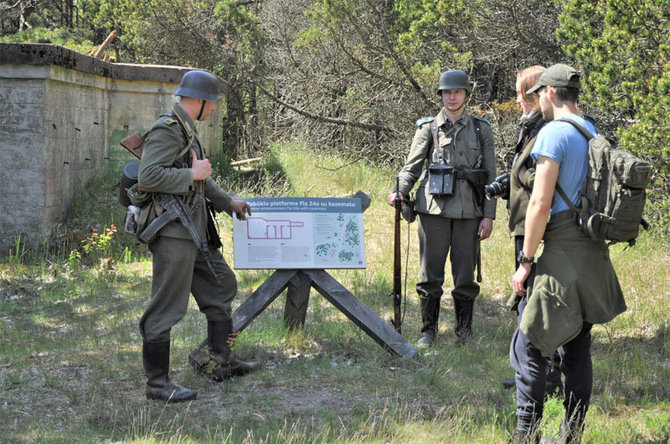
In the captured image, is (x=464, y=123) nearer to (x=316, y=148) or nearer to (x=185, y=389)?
(x=185, y=389)

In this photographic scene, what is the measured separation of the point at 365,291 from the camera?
7777mm

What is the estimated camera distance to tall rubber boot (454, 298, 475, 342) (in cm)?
598

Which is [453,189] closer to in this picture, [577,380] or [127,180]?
[577,380]

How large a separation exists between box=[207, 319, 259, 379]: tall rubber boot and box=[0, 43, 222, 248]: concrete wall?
4810 millimetres

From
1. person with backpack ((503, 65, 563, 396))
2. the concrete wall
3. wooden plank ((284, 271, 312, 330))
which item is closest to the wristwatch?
person with backpack ((503, 65, 563, 396))

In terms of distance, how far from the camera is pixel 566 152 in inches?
140

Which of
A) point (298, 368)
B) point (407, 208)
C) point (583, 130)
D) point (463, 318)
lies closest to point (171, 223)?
point (298, 368)

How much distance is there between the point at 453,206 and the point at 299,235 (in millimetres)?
1242

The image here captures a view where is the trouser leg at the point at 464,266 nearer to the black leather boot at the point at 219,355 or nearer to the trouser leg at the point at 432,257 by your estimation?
the trouser leg at the point at 432,257

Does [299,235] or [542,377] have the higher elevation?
[299,235]

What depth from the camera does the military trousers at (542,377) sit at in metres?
3.69

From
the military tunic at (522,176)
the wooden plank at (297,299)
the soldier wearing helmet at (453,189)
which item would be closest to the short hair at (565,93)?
the military tunic at (522,176)

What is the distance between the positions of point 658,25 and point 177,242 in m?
5.88

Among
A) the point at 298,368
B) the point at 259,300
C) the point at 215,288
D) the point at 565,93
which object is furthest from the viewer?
the point at 259,300
